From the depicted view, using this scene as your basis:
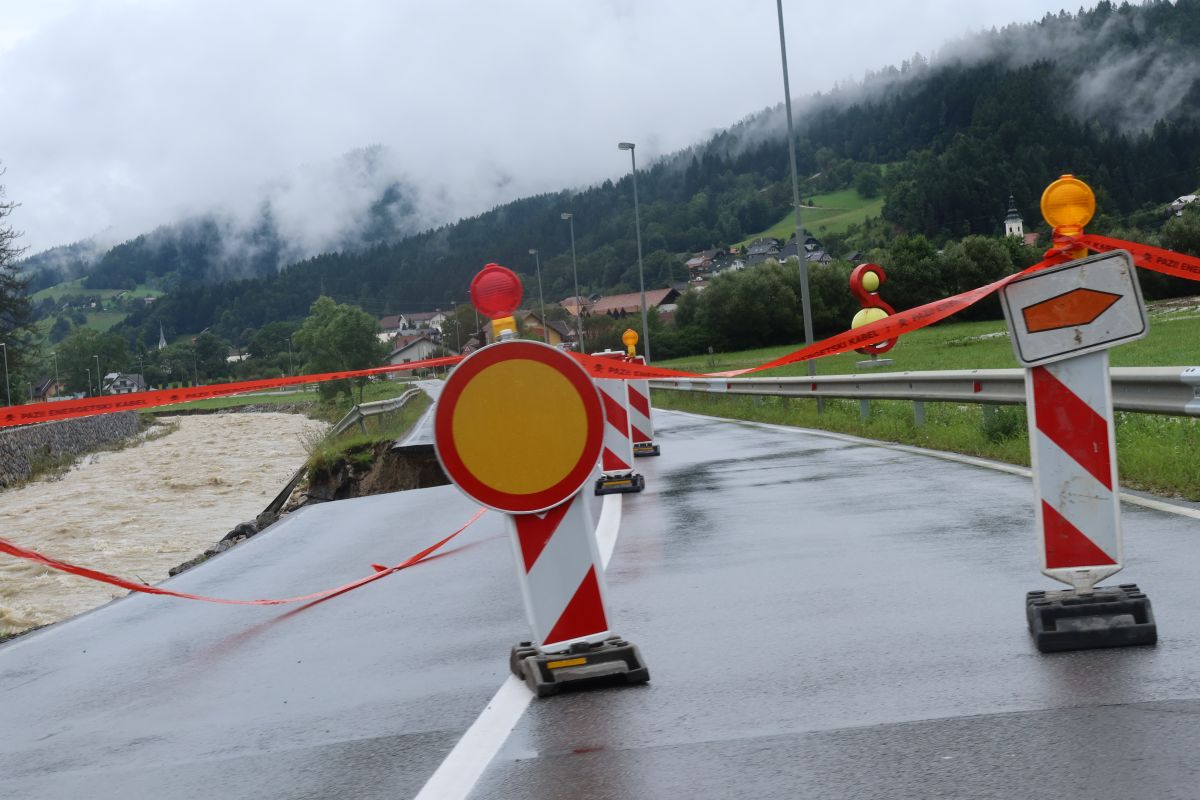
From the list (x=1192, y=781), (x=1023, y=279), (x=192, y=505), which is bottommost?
(x=192, y=505)

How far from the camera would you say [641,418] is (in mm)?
16453

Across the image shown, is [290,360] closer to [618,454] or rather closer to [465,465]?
[618,454]

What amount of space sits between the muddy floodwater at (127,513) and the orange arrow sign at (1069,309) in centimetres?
906

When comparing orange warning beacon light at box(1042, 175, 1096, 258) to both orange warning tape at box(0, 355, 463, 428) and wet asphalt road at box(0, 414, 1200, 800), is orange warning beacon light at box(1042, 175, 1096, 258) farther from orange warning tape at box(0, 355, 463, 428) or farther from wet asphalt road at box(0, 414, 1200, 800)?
orange warning tape at box(0, 355, 463, 428)

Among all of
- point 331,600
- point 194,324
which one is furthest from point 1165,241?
point 194,324

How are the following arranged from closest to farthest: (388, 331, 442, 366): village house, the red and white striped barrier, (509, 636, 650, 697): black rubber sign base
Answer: (509, 636, 650, 697): black rubber sign base → the red and white striped barrier → (388, 331, 442, 366): village house

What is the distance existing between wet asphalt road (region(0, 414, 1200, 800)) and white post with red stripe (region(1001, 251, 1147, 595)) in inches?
14.7

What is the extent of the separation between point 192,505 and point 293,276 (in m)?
121

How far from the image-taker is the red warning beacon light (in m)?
5.59

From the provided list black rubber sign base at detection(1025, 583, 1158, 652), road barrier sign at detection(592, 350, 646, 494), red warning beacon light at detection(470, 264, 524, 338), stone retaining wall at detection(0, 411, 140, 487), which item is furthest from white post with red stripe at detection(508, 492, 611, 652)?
stone retaining wall at detection(0, 411, 140, 487)

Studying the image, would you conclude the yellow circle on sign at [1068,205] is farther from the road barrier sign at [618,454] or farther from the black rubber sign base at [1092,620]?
the road barrier sign at [618,454]

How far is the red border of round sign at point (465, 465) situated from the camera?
5062 mm

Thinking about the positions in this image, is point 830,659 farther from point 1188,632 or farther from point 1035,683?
point 1188,632

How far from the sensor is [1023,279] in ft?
16.6
